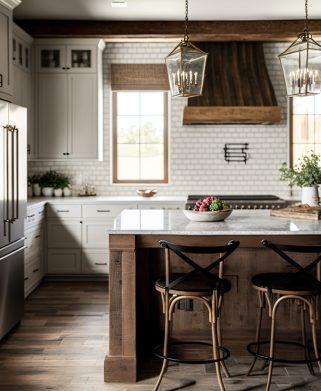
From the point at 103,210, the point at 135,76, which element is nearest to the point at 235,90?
the point at 135,76

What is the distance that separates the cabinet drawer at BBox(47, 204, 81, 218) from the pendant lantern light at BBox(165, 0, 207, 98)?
343 centimetres

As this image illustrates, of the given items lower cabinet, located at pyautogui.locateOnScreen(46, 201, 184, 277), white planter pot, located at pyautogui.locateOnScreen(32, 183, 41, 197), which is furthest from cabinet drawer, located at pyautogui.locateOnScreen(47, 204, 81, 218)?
white planter pot, located at pyautogui.locateOnScreen(32, 183, 41, 197)

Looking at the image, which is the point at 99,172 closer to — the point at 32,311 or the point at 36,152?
the point at 36,152

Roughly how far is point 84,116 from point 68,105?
9.6 inches

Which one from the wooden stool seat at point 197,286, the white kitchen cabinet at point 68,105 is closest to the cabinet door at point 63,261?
the white kitchen cabinet at point 68,105

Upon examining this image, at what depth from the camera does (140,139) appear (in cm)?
792

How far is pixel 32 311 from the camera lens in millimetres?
5699

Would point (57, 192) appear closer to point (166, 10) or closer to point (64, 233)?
point (64, 233)

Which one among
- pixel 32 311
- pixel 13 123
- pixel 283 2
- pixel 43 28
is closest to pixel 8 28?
pixel 13 123

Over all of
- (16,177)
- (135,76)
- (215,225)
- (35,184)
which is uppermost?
(135,76)

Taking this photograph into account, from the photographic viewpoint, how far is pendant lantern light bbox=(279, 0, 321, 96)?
12.4ft

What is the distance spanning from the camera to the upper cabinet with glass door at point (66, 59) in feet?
23.9

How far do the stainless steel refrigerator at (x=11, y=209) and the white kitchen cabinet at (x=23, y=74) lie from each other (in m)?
1.63

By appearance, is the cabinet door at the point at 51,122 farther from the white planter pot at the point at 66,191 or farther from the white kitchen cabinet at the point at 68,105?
the white planter pot at the point at 66,191
